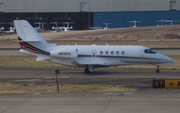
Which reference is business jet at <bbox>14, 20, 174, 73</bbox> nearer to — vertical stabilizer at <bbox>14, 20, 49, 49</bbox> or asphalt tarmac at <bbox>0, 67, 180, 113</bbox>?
vertical stabilizer at <bbox>14, 20, 49, 49</bbox>

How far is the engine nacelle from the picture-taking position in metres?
37.0

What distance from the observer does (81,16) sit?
124 meters

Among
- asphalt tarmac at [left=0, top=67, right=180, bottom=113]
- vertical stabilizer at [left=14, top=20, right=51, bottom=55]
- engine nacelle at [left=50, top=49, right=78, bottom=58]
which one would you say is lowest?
asphalt tarmac at [left=0, top=67, right=180, bottom=113]

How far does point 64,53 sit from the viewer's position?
37094 mm

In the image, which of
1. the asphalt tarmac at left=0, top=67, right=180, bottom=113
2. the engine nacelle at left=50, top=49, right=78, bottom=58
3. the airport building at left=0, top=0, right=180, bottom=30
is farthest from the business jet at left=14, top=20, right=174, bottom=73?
the airport building at left=0, top=0, right=180, bottom=30

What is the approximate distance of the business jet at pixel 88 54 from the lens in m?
37.2
